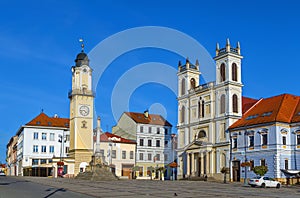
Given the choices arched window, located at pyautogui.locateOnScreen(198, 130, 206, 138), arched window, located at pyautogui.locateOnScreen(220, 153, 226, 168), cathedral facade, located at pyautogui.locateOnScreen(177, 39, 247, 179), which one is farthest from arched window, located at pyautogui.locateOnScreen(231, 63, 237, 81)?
arched window, located at pyautogui.locateOnScreen(220, 153, 226, 168)

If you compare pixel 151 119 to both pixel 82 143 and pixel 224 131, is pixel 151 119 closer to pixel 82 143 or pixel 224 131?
pixel 82 143

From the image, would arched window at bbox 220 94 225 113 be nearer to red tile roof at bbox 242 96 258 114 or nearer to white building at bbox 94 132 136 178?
red tile roof at bbox 242 96 258 114

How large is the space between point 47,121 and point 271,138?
54631 mm

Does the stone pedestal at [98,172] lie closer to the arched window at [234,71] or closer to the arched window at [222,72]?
Result: the arched window at [222,72]

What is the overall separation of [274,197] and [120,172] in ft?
194

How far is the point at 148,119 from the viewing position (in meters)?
89.0

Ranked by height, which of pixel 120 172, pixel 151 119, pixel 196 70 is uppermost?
pixel 196 70

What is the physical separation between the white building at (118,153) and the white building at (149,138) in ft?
5.57

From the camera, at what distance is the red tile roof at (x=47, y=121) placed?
8900 centimetres

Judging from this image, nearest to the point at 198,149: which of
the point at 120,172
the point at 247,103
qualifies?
the point at 247,103

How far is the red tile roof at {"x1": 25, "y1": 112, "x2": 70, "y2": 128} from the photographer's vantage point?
89.0m

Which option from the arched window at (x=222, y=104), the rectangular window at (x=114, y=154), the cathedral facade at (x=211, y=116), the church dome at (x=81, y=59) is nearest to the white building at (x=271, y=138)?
the cathedral facade at (x=211, y=116)

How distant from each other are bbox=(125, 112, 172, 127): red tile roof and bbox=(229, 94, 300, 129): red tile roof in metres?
30.3

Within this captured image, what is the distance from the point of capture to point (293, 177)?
5044 centimetres
